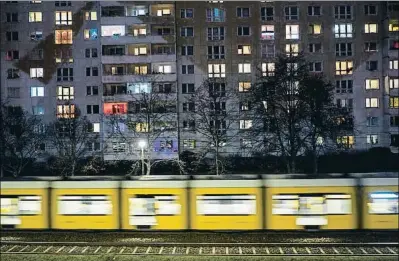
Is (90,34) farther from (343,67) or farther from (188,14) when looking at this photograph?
(343,67)

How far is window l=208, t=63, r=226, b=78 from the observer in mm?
62406

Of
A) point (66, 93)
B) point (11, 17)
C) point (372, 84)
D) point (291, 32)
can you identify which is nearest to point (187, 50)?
point (291, 32)

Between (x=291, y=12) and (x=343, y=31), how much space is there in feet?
22.3

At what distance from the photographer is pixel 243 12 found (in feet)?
209

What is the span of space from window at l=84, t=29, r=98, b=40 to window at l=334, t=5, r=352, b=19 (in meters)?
29.7

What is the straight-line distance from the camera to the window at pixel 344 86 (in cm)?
6334

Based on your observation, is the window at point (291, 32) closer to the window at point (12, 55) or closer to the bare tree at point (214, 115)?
the bare tree at point (214, 115)

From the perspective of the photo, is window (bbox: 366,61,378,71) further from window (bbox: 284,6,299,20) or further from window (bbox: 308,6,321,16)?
window (bbox: 284,6,299,20)

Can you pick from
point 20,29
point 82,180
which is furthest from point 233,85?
point 82,180

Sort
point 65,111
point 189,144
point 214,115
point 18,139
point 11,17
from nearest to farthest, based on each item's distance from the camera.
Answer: point 214,115, point 18,139, point 189,144, point 65,111, point 11,17

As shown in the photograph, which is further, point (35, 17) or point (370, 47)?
point (35, 17)

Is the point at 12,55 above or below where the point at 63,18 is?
below

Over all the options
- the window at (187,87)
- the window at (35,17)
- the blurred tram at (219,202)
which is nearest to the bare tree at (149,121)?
the window at (187,87)

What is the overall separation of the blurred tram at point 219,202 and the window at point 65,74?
145ft
